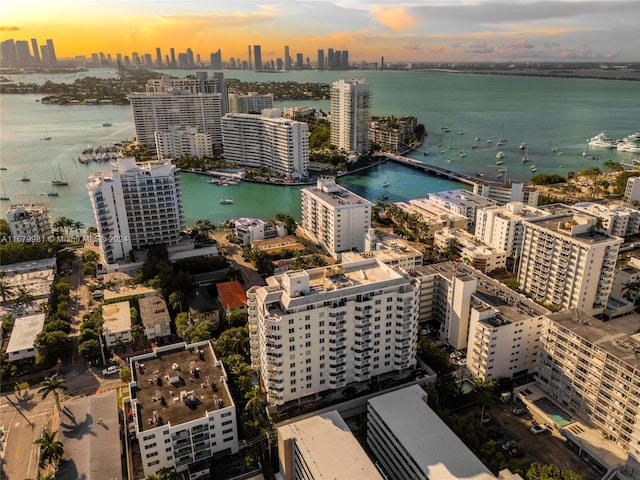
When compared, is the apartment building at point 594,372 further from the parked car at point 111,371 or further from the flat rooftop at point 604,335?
the parked car at point 111,371

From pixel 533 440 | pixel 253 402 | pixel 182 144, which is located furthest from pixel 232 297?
pixel 182 144

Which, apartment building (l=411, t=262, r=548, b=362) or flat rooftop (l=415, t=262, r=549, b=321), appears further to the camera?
flat rooftop (l=415, t=262, r=549, b=321)

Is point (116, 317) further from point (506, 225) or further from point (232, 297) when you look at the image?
point (506, 225)

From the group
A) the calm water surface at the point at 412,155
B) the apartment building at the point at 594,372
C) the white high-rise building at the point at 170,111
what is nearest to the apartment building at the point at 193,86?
the white high-rise building at the point at 170,111

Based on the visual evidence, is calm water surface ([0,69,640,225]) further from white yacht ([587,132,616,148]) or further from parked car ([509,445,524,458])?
parked car ([509,445,524,458])

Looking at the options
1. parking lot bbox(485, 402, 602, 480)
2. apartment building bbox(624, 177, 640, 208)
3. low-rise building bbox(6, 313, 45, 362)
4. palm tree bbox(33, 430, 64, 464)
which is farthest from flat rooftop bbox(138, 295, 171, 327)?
apartment building bbox(624, 177, 640, 208)

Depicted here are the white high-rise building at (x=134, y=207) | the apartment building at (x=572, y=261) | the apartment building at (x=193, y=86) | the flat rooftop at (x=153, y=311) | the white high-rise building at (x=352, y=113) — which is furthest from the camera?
the apartment building at (x=193, y=86)
